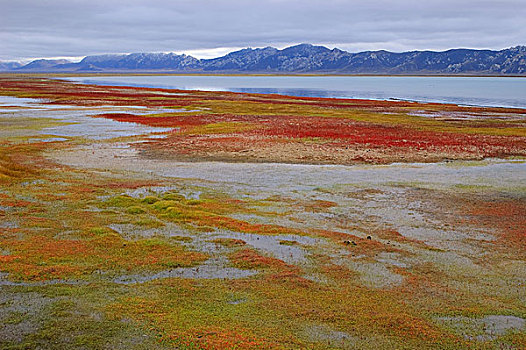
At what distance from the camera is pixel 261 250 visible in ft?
47.2

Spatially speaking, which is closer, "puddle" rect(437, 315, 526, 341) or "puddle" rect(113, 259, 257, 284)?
"puddle" rect(437, 315, 526, 341)

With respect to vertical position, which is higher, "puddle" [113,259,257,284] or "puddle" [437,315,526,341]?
"puddle" [113,259,257,284]

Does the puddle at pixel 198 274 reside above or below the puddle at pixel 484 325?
above

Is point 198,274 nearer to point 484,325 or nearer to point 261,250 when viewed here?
point 261,250

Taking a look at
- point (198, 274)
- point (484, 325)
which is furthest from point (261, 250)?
point (484, 325)

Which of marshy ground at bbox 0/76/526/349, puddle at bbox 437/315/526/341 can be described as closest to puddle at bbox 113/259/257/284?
marshy ground at bbox 0/76/526/349

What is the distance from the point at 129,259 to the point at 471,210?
13455mm

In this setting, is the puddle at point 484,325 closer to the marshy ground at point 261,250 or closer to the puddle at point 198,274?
the marshy ground at point 261,250

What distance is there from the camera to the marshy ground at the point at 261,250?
9.59 meters

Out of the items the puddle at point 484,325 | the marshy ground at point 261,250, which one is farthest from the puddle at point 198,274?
the puddle at point 484,325

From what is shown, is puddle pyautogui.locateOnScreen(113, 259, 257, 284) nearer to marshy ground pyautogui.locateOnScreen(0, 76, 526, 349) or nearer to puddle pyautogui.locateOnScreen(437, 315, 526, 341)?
marshy ground pyautogui.locateOnScreen(0, 76, 526, 349)

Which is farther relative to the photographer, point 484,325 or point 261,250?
point 261,250

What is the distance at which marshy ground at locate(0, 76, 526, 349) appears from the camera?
9.59 meters

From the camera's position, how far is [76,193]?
20625 millimetres
